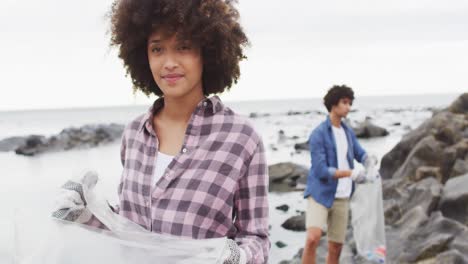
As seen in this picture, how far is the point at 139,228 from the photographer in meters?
1.84

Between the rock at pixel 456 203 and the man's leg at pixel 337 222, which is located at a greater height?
the man's leg at pixel 337 222

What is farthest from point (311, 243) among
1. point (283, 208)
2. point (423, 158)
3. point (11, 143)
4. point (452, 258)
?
point (11, 143)

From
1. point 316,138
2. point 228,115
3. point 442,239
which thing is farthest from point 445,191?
point 228,115

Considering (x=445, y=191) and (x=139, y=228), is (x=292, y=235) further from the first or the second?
(x=139, y=228)

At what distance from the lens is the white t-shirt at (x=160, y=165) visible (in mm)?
1909

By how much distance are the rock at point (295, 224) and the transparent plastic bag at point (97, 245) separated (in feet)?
24.3

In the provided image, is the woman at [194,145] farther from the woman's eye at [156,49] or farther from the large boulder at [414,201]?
the large boulder at [414,201]

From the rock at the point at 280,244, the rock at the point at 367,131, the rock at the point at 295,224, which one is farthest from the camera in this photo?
the rock at the point at 367,131

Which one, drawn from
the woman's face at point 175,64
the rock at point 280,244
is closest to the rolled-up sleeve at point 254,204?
the woman's face at point 175,64

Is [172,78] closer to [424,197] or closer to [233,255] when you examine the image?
[233,255]

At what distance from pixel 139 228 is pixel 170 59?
60cm

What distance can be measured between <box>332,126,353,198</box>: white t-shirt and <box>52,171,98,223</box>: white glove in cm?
359

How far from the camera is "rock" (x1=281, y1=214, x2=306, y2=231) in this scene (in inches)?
354

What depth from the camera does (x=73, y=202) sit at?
1.83 meters
